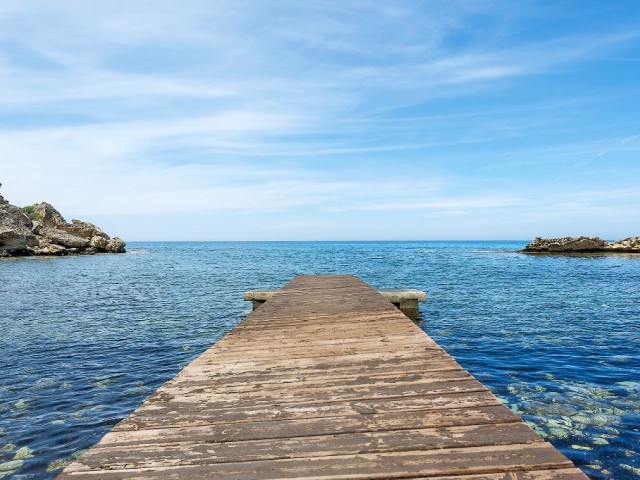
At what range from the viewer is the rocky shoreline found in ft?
208

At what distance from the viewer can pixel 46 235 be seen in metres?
75.8

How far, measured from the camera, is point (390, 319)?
9719mm

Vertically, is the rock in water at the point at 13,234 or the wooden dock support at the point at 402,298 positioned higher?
the rock in water at the point at 13,234

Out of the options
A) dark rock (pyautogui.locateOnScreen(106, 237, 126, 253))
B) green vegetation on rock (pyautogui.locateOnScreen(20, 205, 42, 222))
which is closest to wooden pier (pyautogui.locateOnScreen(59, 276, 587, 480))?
dark rock (pyautogui.locateOnScreen(106, 237, 126, 253))

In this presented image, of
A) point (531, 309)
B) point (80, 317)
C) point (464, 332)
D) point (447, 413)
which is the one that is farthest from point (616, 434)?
point (80, 317)

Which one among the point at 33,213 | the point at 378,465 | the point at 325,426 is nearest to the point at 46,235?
the point at 33,213

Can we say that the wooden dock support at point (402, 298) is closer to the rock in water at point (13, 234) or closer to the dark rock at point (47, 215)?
the rock in water at point (13, 234)

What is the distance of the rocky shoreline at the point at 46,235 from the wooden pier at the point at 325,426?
71.0 meters

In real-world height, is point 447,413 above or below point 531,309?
above

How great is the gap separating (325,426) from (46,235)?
86.1 m

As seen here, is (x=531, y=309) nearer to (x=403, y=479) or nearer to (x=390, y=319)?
(x=390, y=319)

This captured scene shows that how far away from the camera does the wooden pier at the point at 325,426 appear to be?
3223mm

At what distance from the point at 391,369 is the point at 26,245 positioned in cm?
7550

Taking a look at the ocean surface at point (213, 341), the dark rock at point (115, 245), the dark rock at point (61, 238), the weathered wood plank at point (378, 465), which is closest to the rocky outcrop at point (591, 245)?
the ocean surface at point (213, 341)
